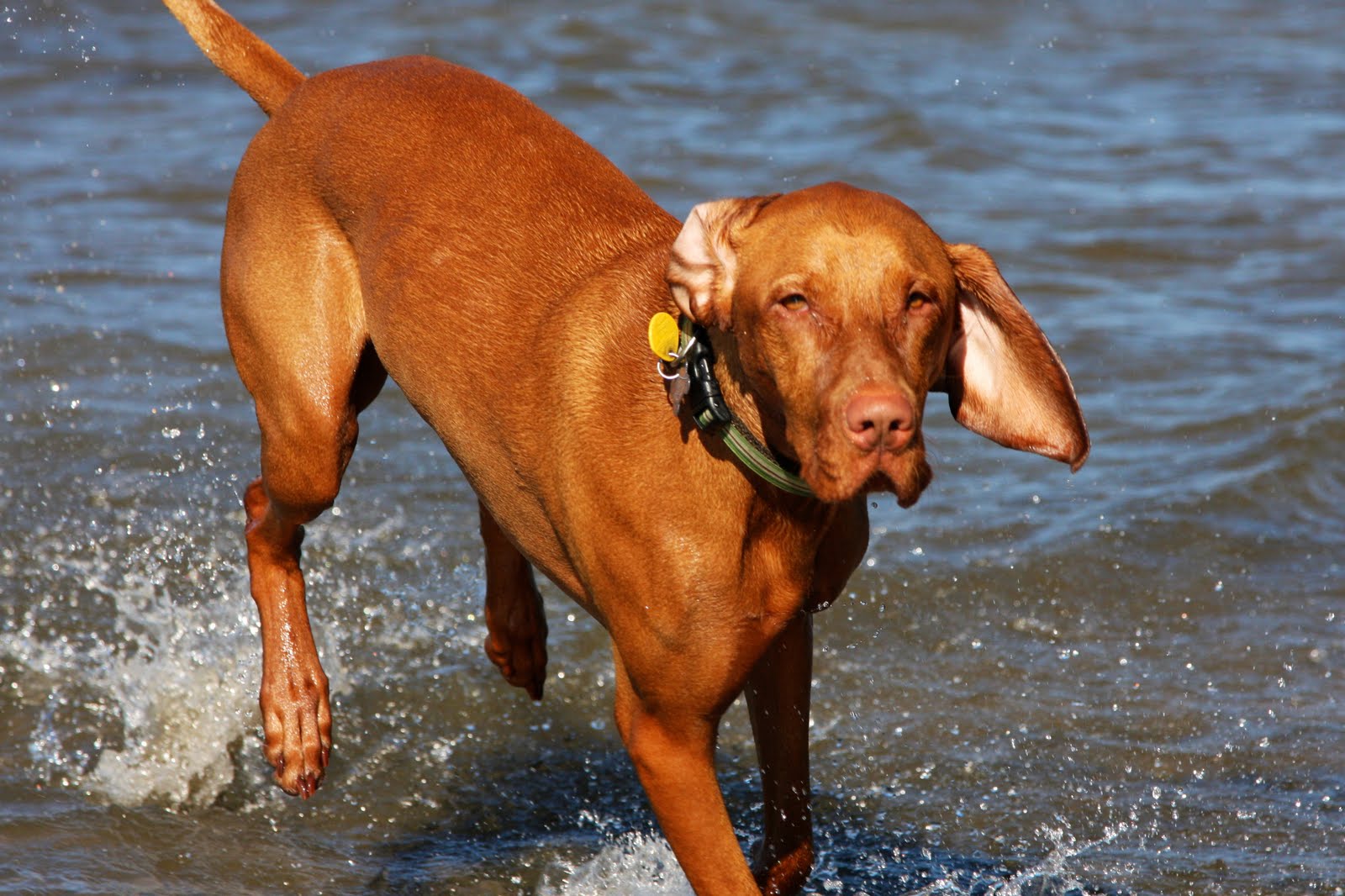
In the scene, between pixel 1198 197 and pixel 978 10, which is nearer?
pixel 1198 197

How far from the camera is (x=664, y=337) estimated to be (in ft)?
9.46

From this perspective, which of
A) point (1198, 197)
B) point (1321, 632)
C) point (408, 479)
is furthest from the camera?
point (1198, 197)

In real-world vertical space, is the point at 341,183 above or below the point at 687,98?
above

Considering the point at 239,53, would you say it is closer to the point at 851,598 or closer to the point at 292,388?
the point at 292,388

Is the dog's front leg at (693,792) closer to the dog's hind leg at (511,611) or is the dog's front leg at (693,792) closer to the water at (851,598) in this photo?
the water at (851,598)

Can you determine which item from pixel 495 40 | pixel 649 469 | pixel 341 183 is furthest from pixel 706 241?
pixel 495 40

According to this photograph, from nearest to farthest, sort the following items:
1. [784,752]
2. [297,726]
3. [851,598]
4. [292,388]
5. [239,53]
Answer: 1. [784,752]
2. [292,388]
3. [297,726]
4. [239,53]
5. [851,598]

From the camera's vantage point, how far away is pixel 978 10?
42.4ft

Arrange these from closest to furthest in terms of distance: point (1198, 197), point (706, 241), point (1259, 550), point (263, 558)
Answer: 1. point (706, 241)
2. point (263, 558)
3. point (1259, 550)
4. point (1198, 197)

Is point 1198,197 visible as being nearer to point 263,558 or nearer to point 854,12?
point 854,12

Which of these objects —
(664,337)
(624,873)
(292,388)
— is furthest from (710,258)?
(624,873)

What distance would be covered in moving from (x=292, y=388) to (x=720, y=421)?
56.6 inches

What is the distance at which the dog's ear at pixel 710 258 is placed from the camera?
2.77 meters

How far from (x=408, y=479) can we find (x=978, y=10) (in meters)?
8.34
